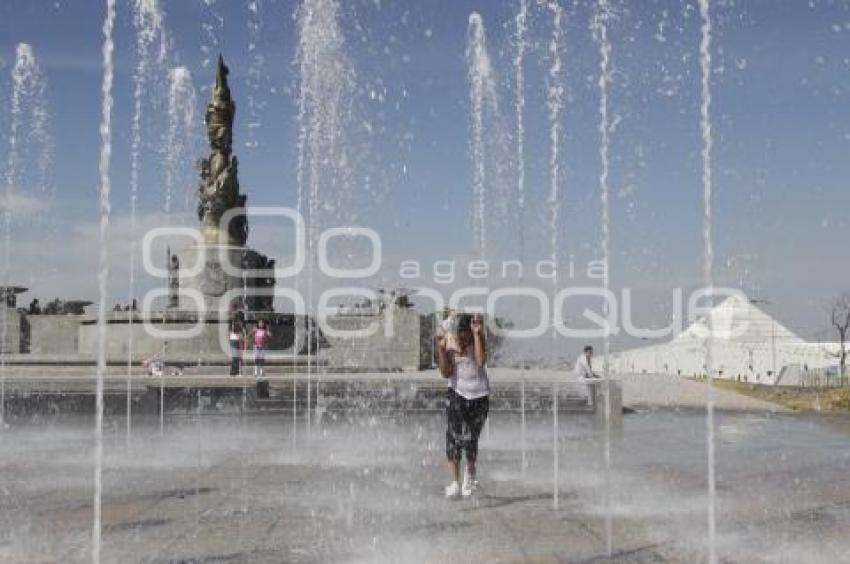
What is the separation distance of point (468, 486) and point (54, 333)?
3178 centimetres

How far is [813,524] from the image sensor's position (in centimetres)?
652

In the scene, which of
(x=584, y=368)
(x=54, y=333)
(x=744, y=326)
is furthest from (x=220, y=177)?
(x=744, y=326)

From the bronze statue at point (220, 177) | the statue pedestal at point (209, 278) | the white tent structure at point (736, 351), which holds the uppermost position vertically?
the bronze statue at point (220, 177)

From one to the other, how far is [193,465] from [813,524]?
565 centimetres

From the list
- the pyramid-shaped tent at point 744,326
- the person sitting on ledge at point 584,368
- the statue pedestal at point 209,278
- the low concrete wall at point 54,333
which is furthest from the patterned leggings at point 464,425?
the pyramid-shaped tent at point 744,326

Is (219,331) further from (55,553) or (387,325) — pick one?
(55,553)

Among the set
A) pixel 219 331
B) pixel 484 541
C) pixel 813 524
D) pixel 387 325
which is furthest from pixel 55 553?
pixel 387 325

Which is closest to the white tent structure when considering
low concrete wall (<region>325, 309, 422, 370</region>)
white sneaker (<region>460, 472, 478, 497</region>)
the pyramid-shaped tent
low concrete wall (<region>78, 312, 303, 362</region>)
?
the pyramid-shaped tent

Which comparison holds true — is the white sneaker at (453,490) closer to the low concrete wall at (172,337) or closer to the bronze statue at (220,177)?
the low concrete wall at (172,337)

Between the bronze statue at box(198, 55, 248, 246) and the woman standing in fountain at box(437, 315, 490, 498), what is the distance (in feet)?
75.3

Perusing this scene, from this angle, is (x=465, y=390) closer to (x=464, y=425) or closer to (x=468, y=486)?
(x=464, y=425)

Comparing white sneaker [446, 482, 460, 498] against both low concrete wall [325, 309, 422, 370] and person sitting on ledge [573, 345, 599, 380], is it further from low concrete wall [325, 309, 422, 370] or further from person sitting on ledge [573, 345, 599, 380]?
low concrete wall [325, 309, 422, 370]

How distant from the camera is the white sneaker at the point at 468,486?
7.42 m

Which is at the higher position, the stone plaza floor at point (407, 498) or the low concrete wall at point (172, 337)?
the low concrete wall at point (172, 337)
